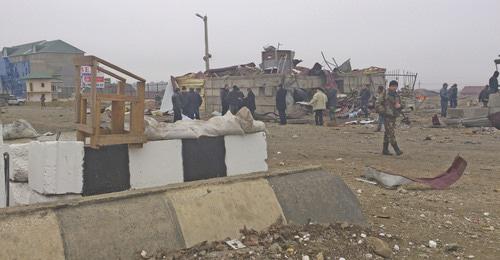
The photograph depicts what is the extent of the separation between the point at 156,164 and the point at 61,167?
827 mm

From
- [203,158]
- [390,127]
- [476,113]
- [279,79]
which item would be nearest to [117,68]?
[203,158]

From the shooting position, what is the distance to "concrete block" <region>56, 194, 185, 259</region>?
3.15 metres

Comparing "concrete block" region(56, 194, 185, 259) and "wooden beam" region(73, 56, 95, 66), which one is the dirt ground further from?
"wooden beam" region(73, 56, 95, 66)

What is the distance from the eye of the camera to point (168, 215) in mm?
3551

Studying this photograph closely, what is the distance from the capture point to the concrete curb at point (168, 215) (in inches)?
121

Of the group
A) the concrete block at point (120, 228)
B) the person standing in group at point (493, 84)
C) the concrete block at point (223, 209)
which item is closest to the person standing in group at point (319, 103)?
the person standing in group at point (493, 84)

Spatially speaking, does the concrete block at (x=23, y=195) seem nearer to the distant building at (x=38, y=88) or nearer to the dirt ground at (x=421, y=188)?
the dirt ground at (x=421, y=188)

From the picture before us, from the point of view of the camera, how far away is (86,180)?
4.43m

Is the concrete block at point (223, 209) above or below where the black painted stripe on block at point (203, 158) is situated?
below

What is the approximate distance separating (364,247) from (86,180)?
7.62 feet

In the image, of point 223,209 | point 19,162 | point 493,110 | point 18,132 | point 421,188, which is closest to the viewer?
point 223,209

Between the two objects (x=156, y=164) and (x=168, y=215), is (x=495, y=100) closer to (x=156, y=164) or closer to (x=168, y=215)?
(x=156, y=164)

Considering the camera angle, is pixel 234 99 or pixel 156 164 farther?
pixel 234 99

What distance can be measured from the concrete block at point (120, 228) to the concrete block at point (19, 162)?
182 centimetres
